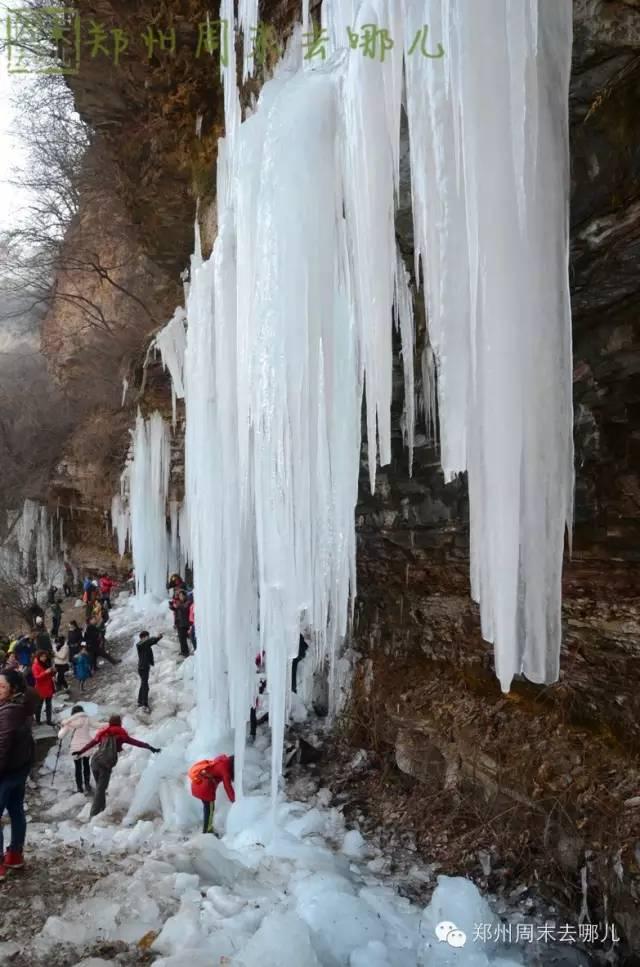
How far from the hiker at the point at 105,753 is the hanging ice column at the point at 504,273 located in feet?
13.2

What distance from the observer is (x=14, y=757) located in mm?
3449

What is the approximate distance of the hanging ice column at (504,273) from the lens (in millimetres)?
2051

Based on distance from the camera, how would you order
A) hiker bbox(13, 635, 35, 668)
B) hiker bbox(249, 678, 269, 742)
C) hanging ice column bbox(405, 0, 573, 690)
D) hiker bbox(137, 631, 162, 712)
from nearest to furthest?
hanging ice column bbox(405, 0, 573, 690), hiker bbox(249, 678, 269, 742), hiker bbox(137, 631, 162, 712), hiker bbox(13, 635, 35, 668)

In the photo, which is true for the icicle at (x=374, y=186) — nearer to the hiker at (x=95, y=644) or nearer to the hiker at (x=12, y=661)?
→ the hiker at (x=12, y=661)

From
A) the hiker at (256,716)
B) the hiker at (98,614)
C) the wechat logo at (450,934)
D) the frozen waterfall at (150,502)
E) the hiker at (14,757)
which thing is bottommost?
the wechat logo at (450,934)

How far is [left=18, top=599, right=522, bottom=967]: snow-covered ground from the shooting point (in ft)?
9.82

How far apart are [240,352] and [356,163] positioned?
146 cm

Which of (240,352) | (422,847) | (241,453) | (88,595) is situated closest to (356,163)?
(240,352)

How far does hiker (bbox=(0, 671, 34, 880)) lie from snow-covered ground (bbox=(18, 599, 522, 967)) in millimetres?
585

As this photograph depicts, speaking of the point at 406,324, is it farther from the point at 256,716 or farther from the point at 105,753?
the point at 256,716

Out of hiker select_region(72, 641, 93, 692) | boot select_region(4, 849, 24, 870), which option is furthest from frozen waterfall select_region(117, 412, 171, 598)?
boot select_region(4, 849, 24, 870)

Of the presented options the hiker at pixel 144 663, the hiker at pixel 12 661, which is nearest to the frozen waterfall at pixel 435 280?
the hiker at pixel 144 663

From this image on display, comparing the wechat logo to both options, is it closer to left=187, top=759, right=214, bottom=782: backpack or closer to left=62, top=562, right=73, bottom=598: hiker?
left=187, top=759, right=214, bottom=782: backpack

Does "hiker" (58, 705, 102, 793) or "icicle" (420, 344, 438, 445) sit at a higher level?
"icicle" (420, 344, 438, 445)
